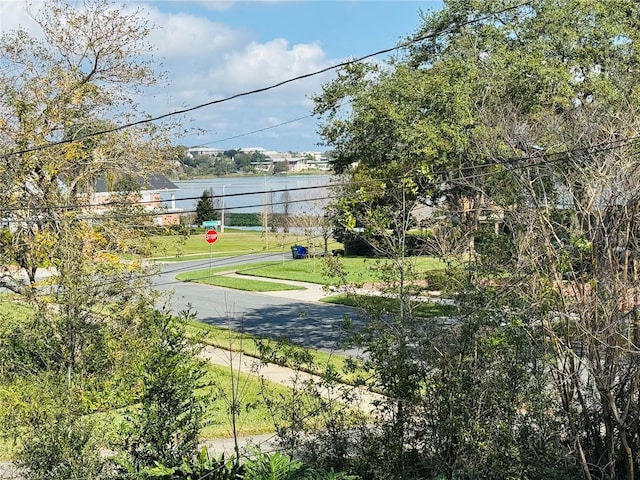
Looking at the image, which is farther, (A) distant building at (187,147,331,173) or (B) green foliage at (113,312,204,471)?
(A) distant building at (187,147,331,173)

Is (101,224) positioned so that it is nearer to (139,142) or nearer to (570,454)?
(139,142)

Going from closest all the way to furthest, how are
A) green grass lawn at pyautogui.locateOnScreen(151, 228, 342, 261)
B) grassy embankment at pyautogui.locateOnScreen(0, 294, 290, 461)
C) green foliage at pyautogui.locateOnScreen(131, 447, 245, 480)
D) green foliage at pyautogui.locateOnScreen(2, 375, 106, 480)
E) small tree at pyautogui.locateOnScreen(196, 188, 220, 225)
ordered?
green foliage at pyautogui.locateOnScreen(131, 447, 245, 480) < green foliage at pyautogui.locateOnScreen(2, 375, 106, 480) < grassy embankment at pyautogui.locateOnScreen(0, 294, 290, 461) < small tree at pyautogui.locateOnScreen(196, 188, 220, 225) < green grass lawn at pyautogui.locateOnScreen(151, 228, 342, 261)

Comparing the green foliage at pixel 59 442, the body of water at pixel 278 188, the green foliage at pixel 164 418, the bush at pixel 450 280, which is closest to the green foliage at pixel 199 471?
the green foliage at pixel 164 418

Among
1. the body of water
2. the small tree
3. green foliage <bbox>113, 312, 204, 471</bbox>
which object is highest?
the body of water

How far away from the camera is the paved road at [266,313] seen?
18.0 metres

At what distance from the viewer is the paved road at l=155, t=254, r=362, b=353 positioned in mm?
18047

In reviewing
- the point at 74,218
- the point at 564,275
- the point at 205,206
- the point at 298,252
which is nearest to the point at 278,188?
the point at 298,252

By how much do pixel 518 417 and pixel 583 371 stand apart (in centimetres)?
77

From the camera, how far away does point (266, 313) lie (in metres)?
22.3

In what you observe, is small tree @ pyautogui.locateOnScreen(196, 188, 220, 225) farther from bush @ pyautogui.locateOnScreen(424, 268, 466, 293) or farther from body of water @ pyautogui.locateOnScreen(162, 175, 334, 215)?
bush @ pyautogui.locateOnScreen(424, 268, 466, 293)

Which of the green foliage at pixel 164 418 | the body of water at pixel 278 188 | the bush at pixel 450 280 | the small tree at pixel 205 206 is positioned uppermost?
the body of water at pixel 278 188

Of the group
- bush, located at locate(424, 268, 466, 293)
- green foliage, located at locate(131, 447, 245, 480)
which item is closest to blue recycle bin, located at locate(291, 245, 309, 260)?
bush, located at locate(424, 268, 466, 293)

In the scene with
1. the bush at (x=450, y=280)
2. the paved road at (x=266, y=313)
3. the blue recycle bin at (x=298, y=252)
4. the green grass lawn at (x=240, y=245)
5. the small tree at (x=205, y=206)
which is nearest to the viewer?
the bush at (x=450, y=280)

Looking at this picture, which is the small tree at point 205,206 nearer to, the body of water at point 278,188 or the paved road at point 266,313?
the body of water at point 278,188
